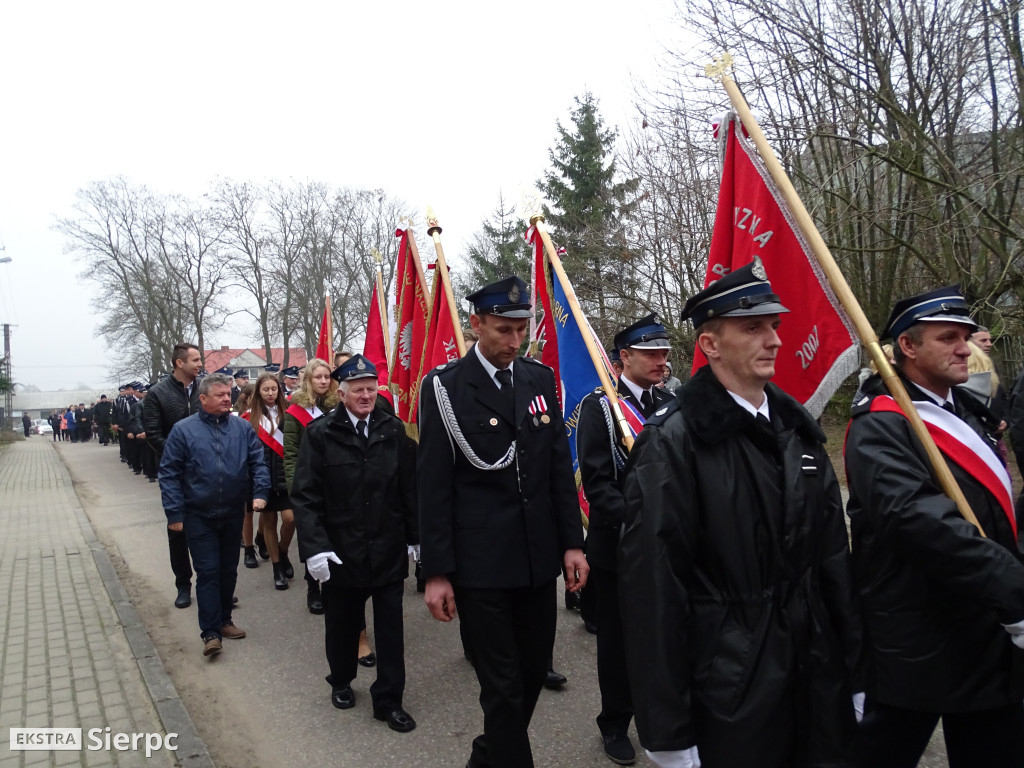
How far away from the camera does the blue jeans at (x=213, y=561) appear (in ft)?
17.0

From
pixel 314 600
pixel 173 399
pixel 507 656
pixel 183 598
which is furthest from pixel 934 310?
pixel 173 399

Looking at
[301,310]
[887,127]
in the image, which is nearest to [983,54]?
[887,127]

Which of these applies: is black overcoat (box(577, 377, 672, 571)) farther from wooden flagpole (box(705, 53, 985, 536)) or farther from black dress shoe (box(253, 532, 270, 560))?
black dress shoe (box(253, 532, 270, 560))

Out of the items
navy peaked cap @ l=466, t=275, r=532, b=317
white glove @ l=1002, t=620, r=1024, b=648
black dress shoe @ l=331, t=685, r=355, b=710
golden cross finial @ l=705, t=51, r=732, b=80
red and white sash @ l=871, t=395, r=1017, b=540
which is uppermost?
golden cross finial @ l=705, t=51, r=732, b=80

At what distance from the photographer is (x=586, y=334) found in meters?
4.65

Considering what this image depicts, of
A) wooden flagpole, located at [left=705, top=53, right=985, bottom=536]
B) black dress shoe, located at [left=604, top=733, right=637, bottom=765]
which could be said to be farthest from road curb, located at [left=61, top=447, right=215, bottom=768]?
wooden flagpole, located at [left=705, top=53, right=985, bottom=536]

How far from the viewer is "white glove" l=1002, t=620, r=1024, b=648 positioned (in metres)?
2.17

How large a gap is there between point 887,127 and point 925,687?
10.6 meters

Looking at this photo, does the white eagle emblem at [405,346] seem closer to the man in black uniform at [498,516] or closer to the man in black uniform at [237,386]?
the man in black uniform at [237,386]

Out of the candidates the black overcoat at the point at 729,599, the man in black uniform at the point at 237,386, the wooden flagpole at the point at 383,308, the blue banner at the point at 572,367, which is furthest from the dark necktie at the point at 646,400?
the wooden flagpole at the point at 383,308

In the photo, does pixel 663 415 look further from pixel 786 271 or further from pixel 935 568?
pixel 786 271

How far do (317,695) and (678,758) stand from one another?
10.7 feet

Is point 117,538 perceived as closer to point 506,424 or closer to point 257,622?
point 257,622

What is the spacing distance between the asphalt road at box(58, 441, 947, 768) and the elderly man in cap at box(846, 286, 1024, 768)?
49.7 inches
